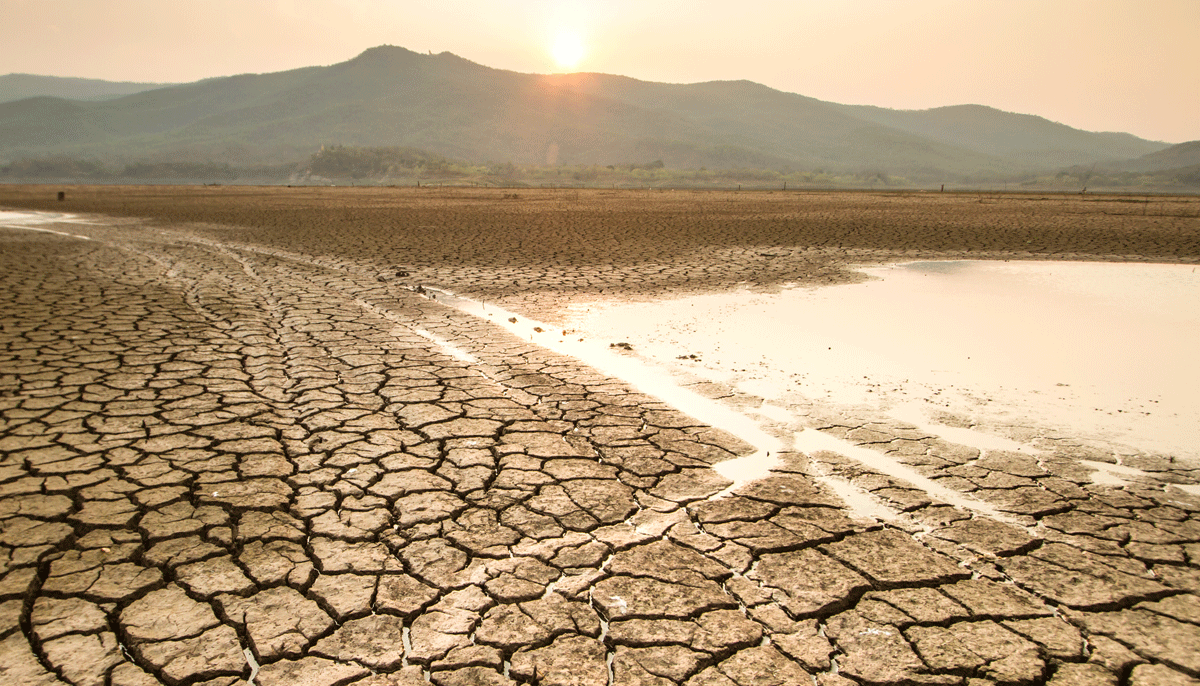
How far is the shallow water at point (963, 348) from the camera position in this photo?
13.7ft

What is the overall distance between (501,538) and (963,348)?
476 centimetres

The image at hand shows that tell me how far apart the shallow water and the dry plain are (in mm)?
528

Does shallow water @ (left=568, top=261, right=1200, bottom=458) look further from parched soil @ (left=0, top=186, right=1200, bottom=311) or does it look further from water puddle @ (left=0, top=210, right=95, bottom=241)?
water puddle @ (left=0, top=210, right=95, bottom=241)

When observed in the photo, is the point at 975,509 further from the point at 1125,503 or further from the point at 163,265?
the point at 163,265

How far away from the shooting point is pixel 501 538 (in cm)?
267

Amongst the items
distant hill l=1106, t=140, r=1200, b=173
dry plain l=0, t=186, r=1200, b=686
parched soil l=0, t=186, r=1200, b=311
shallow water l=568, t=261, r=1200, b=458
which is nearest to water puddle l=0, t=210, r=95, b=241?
parched soil l=0, t=186, r=1200, b=311

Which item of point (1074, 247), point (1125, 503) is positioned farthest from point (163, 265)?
point (1074, 247)

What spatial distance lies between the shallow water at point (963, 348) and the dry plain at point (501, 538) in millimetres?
528

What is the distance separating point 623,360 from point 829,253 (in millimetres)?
7996

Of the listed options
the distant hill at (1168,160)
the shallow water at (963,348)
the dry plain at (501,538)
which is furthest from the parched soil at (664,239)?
the distant hill at (1168,160)

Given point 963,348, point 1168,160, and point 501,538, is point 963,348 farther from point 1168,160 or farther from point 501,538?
point 1168,160

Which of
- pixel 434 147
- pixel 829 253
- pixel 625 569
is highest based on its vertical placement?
pixel 434 147

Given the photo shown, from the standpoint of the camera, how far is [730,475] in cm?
328

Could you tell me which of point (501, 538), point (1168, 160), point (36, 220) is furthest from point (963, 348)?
point (1168, 160)
